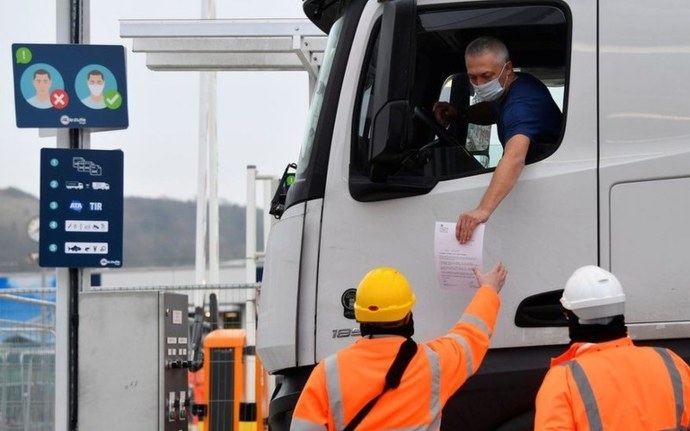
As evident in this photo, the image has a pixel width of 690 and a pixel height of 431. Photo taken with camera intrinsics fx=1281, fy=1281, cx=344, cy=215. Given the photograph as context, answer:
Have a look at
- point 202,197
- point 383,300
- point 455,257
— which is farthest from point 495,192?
point 202,197

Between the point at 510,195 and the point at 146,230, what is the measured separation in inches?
575

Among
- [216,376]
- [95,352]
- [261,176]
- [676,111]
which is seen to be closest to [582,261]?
[676,111]

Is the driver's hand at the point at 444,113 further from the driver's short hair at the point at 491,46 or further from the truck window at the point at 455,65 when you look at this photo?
the driver's short hair at the point at 491,46

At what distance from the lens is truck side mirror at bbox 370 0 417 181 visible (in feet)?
16.5

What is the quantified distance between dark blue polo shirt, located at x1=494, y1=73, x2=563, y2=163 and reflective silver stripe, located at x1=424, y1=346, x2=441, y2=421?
42.0 inches

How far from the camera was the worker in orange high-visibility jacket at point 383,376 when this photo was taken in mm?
4355

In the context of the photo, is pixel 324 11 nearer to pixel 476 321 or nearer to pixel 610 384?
pixel 476 321

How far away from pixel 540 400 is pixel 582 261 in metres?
1.12

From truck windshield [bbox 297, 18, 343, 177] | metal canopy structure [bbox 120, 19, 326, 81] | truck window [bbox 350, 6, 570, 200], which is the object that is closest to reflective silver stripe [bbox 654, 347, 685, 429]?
truck window [bbox 350, 6, 570, 200]

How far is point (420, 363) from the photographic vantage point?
443cm

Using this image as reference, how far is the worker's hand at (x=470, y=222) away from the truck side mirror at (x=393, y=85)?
0.38 metres

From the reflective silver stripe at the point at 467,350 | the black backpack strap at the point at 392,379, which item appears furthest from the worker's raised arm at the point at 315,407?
the reflective silver stripe at the point at 467,350

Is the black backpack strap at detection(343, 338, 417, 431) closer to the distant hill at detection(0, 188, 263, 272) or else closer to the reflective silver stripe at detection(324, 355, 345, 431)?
the reflective silver stripe at detection(324, 355, 345, 431)

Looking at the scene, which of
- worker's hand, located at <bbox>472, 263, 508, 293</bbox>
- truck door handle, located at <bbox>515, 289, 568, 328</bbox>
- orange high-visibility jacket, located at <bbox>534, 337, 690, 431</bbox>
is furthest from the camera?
truck door handle, located at <bbox>515, 289, 568, 328</bbox>
